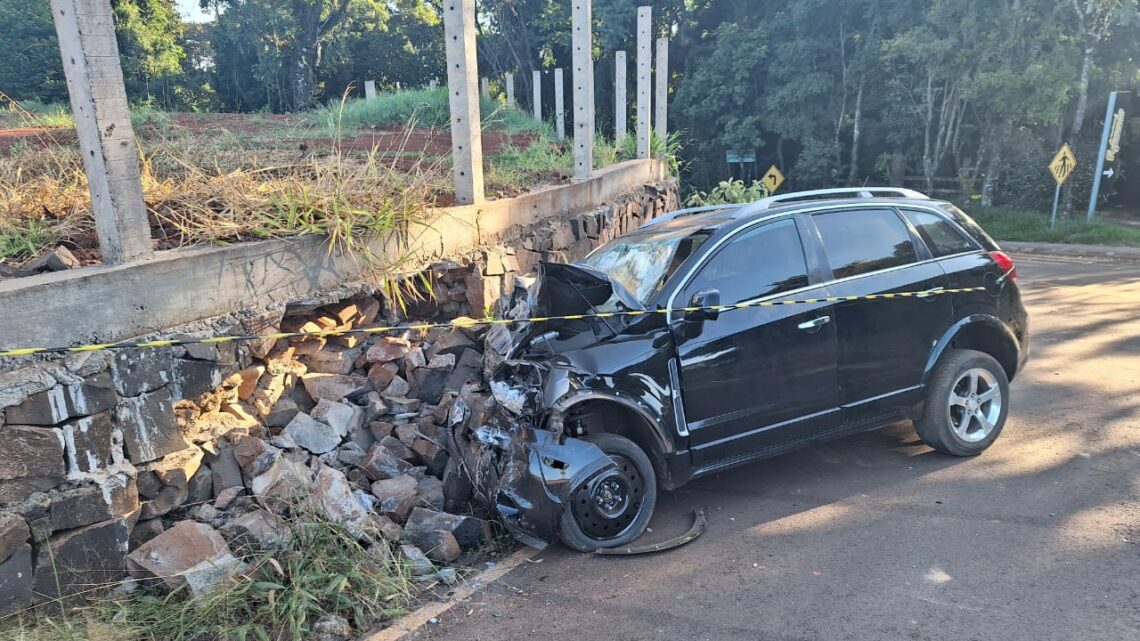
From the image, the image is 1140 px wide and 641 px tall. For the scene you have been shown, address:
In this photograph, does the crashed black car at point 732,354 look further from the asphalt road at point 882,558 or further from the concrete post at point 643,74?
the concrete post at point 643,74

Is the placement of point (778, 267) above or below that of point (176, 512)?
above

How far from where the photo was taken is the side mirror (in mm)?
4457

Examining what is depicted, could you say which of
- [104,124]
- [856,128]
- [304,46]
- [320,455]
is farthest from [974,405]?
[304,46]

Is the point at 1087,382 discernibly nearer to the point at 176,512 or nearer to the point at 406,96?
the point at 176,512

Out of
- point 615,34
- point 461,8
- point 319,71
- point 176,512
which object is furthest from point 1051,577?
point 319,71

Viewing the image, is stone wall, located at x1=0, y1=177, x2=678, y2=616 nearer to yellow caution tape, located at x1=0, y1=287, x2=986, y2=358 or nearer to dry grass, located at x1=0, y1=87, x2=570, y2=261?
yellow caution tape, located at x1=0, y1=287, x2=986, y2=358

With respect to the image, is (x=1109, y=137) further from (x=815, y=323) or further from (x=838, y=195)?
(x=815, y=323)

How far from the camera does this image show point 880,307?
4965mm

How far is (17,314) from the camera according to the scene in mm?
3834

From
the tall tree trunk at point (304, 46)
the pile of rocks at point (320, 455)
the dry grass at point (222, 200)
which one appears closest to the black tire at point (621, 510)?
the pile of rocks at point (320, 455)

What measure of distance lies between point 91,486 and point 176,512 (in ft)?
1.66

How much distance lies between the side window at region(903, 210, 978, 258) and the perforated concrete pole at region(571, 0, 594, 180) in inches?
198

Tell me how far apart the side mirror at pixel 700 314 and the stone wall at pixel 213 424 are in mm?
1505

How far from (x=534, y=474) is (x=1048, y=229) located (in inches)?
885
